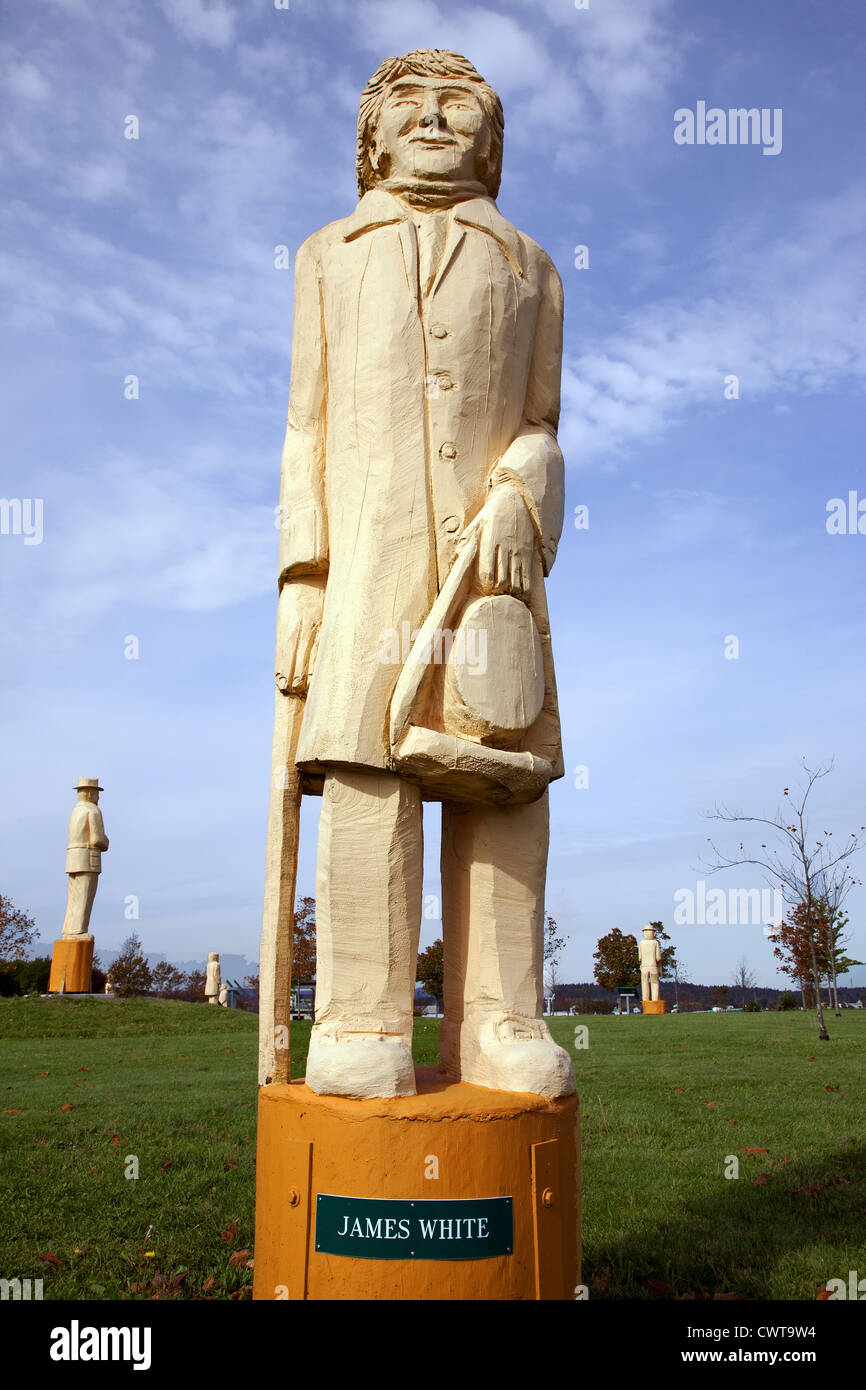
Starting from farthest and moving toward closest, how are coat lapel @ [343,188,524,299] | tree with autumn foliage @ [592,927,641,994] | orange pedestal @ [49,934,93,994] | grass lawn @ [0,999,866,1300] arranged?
tree with autumn foliage @ [592,927,641,994] < orange pedestal @ [49,934,93,994] < grass lawn @ [0,999,866,1300] < coat lapel @ [343,188,524,299]

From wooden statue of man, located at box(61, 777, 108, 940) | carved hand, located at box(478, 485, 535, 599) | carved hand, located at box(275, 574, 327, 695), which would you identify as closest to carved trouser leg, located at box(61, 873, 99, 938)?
wooden statue of man, located at box(61, 777, 108, 940)

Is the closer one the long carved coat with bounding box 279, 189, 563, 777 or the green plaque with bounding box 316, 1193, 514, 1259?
the green plaque with bounding box 316, 1193, 514, 1259

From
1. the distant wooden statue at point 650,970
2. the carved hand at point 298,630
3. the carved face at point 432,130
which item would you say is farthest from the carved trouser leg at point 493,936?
the distant wooden statue at point 650,970

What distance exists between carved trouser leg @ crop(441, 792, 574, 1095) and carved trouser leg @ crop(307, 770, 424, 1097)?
25 cm

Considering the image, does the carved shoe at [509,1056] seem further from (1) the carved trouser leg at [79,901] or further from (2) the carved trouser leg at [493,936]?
(1) the carved trouser leg at [79,901]

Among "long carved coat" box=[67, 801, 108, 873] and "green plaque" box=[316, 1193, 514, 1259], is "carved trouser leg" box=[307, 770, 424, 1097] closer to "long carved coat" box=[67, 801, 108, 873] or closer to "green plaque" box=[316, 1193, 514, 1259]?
"green plaque" box=[316, 1193, 514, 1259]

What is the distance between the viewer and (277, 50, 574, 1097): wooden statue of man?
3.10 meters

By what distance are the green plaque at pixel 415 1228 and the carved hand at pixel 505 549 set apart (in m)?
1.87

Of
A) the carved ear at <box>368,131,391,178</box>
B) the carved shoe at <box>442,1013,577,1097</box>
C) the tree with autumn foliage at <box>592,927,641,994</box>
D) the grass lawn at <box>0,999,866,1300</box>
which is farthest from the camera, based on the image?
the tree with autumn foliage at <box>592,927,641,994</box>

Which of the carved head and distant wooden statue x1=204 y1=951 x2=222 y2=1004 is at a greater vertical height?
the carved head

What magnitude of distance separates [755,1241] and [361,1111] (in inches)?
112

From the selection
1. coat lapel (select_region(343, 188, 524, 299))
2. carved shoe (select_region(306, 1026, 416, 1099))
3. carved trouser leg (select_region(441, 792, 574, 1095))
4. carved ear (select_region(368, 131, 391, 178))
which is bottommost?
carved shoe (select_region(306, 1026, 416, 1099))
